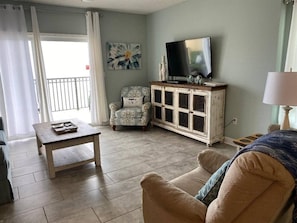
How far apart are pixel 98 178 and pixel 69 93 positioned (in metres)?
4.41

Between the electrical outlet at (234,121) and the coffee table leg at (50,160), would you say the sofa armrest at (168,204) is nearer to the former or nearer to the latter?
the coffee table leg at (50,160)

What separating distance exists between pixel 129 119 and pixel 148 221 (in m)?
3.07

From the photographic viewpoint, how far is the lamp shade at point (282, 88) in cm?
178

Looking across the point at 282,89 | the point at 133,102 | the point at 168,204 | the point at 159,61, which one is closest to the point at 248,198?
the point at 168,204

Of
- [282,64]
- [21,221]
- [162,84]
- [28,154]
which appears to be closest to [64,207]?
[21,221]

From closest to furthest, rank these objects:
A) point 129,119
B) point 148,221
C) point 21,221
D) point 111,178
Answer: point 148,221
point 21,221
point 111,178
point 129,119

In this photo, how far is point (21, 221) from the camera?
196 centimetres

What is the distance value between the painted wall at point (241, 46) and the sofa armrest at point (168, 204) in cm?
244

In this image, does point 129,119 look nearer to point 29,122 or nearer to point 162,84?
point 162,84

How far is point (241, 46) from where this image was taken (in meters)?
3.36

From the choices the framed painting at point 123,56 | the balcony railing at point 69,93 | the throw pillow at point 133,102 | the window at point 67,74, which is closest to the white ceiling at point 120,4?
the window at point 67,74

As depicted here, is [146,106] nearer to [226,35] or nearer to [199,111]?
[199,111]

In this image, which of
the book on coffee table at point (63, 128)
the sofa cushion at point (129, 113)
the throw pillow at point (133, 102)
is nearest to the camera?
the book on coffee table at point (63, 128)

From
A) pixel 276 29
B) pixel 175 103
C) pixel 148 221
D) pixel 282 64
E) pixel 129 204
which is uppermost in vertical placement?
pixel 276 29
